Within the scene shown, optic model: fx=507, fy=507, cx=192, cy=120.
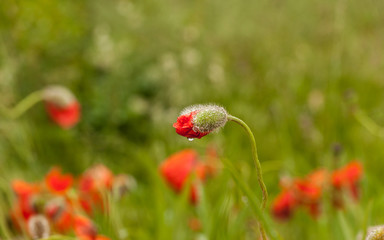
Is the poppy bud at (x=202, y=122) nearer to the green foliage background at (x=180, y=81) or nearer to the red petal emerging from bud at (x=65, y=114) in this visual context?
the green foliage background at (x=180, y=81)

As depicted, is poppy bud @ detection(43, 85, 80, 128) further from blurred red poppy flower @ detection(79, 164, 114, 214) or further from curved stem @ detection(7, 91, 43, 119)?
blurred red poppy flower @ detection(79, 164, 114, 214)

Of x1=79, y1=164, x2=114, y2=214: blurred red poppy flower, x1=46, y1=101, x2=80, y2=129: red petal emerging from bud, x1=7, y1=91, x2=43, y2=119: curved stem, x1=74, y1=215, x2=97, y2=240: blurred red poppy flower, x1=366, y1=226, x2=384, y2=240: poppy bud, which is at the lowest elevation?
x1=79, y1=164, x2=114, y2=214: blurred red poppy flower

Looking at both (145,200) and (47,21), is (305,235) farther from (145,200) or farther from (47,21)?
(47,21)

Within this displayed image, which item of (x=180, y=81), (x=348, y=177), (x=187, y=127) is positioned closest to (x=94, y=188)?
(x=348, y=177)

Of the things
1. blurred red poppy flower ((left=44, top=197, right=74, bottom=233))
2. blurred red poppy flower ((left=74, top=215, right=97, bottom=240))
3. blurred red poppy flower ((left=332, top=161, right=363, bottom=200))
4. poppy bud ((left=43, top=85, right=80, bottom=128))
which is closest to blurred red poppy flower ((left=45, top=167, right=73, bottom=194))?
blurred red poppy flower ((left=44, top=197, right=74, bottom=233))

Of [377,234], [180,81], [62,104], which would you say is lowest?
[180,81]

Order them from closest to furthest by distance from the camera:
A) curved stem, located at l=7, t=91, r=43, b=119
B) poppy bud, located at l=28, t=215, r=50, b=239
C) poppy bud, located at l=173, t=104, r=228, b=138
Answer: poppy bud, located at l=173, t=104, r=228, b=138 < poppy bud, located at l=28, t=215, r=50, b=239 < curved stem, located at l=7, t=91, r=43, b=119

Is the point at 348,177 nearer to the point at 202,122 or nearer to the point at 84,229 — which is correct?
the point at 84,229
